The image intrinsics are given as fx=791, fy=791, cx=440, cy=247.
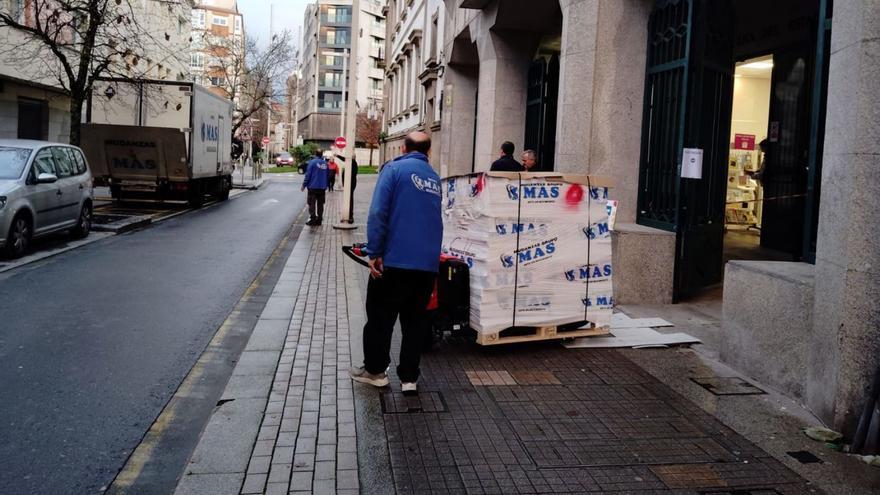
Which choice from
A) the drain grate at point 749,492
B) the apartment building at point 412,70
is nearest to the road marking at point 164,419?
the drain grate at point 749,492

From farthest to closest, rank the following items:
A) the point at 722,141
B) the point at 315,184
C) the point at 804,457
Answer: the point at 315,184 → the point at 722,141 → the point at 804,457

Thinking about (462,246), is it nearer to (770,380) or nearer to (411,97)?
(770,380)

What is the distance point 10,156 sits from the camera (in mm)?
12445

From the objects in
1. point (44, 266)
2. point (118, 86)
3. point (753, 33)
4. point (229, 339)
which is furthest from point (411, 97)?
point (229, 339)

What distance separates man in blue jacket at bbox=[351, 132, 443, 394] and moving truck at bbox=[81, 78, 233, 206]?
17.3 meters

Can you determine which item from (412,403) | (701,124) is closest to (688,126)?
(701,124)

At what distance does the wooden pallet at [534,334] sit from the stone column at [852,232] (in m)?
2.37

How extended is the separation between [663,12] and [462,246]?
4493 millimetres

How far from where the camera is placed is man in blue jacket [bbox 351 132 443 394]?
554 centimetres

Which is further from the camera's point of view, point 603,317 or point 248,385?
point 603,317

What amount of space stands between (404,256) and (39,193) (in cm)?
929

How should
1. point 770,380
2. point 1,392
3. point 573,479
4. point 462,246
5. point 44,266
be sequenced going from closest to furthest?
point 573,479, point 1,392, point 770,380, point 462,246, point 44,266

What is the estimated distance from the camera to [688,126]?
879 cm

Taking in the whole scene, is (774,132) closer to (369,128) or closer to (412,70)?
(412,70)
